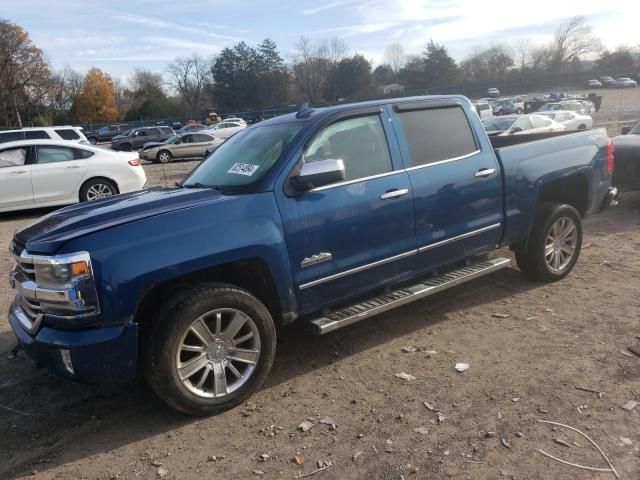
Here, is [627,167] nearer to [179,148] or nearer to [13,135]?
[13,135]

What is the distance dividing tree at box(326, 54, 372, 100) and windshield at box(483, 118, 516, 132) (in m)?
68.0

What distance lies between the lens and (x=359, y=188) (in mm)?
3955

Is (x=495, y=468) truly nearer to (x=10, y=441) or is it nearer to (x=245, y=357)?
(x=245, y=357)

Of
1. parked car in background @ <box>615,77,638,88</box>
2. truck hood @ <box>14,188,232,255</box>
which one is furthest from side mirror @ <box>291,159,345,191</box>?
parked car in background @ <box>615,77,638,88</box>

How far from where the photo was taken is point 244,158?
13.8ft

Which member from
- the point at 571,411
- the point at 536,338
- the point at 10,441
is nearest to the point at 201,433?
the point at 10,441

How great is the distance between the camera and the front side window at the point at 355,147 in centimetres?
398

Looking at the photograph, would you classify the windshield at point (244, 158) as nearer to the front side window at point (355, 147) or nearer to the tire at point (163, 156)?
the front side window at point (355, 147)

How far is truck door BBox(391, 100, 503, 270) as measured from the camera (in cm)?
432

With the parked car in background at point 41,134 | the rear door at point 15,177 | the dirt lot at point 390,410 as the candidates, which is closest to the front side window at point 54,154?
the rear door at point 15,177

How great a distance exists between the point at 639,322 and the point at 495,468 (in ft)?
8.18

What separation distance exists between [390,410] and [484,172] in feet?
7.73

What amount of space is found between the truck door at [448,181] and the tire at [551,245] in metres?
0.62

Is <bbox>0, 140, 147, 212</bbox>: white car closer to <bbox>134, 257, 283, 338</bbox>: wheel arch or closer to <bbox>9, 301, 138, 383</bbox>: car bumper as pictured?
<bbox>134, 257, 283, 338</bbox>: wheel arch
